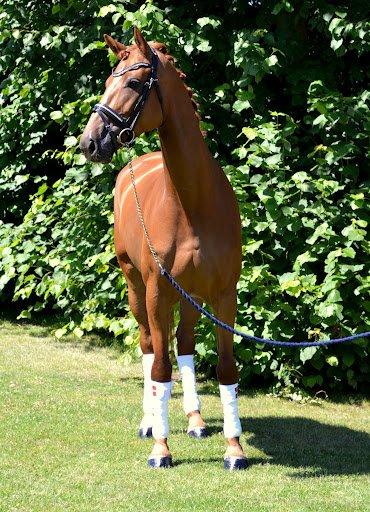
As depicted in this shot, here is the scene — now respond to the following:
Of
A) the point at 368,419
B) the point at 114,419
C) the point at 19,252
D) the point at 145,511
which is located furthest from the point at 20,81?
the point at 145,511

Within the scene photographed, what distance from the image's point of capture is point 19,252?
852 cm

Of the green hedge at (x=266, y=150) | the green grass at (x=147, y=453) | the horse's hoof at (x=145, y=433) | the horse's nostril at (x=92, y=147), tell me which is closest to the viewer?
the horse's nostril at (x=92, y=147)

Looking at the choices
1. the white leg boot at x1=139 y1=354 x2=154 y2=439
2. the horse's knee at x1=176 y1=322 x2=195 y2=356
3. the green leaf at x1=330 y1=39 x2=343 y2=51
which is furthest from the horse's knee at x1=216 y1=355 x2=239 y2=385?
the green leaf at x1=330 y1=39 x2=343 y2=51

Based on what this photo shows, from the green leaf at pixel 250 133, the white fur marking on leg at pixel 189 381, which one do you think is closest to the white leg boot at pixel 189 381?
the white fur marking on leg at pixel 189 381

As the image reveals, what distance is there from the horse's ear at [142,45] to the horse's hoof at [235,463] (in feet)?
7.52

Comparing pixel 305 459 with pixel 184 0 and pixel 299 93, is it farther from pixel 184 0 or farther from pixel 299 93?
pixel 184 0

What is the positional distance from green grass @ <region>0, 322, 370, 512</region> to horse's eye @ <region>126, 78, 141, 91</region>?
2100mm

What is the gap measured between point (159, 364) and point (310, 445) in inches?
50.5

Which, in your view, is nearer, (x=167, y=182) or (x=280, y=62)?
(x=167, y=182)

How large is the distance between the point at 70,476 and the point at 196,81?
12.9 ft

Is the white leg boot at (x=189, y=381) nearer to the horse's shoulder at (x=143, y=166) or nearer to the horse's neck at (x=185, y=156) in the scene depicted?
the horse's shoulder at (x=143, y=166)

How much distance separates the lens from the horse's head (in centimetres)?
408

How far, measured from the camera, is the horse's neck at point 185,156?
443cm

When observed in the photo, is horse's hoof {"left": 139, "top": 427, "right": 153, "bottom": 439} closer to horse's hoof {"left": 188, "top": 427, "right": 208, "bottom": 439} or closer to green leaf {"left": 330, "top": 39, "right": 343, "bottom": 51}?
horse's hoof {"left": 188, "top": 427, "right": 208, "bottom": 439}
